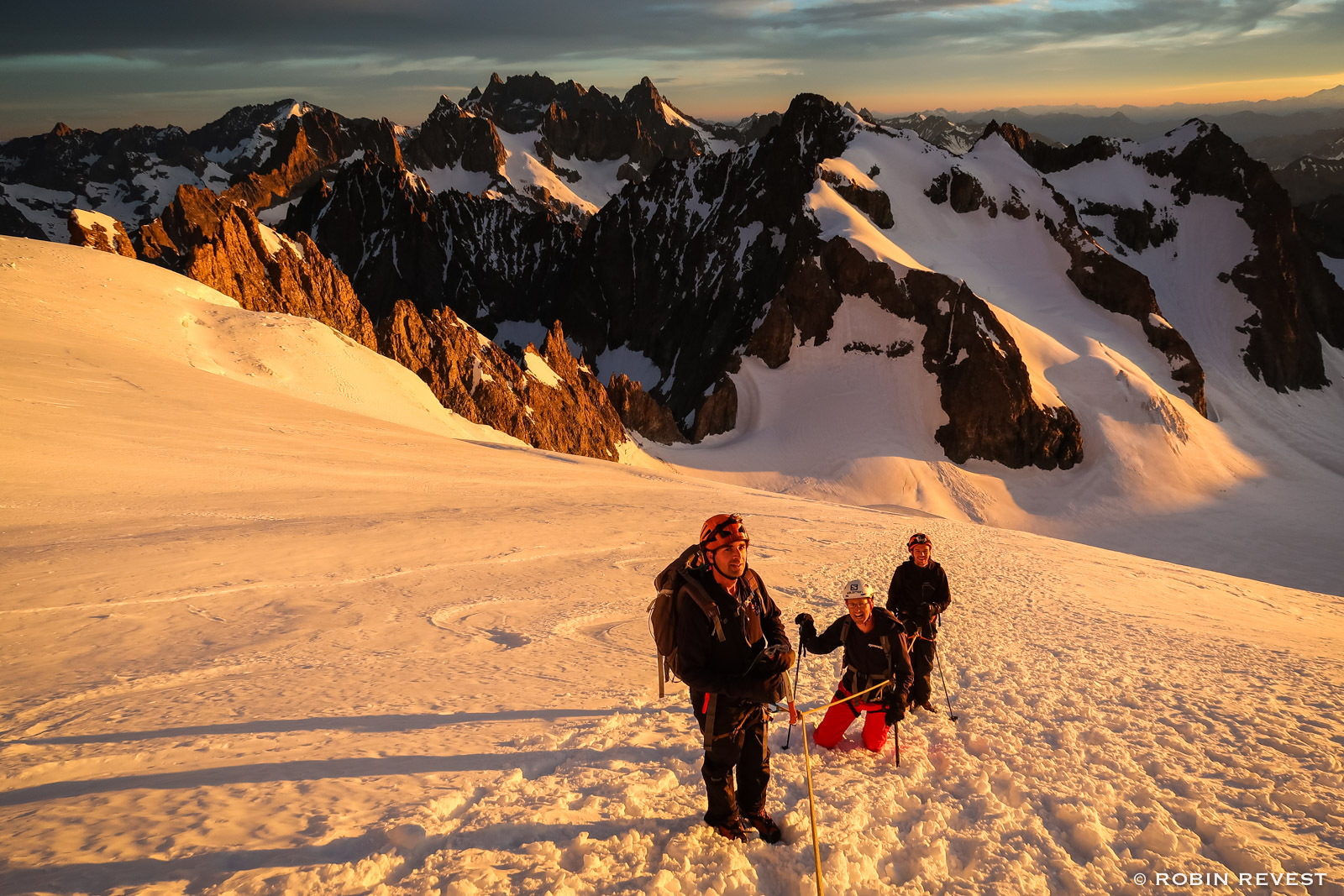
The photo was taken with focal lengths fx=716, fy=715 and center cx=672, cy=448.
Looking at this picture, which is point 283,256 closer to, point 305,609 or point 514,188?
point 305,609

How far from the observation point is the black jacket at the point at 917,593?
7730 mm

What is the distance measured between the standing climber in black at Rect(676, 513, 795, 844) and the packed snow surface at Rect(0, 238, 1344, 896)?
2.76ft

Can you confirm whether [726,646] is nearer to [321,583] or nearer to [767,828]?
[767,828]

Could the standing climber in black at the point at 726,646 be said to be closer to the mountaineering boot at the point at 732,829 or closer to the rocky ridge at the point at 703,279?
the mountaineering boot at the point at 732,829

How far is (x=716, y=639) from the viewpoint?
185 inches

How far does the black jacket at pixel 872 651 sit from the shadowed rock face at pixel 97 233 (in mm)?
59274

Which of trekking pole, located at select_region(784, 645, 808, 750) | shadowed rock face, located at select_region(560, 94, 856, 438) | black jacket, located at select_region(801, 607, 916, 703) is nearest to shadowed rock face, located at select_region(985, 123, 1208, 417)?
shadowed rock face, located at select_region(560, 94, 856, 438)

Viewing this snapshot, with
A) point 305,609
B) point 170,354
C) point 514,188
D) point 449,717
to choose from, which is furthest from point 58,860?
point 514,188

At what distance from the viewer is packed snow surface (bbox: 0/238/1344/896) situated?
15.5 ft

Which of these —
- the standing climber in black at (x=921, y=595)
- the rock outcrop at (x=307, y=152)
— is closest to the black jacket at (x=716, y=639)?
the standing climber in black at (x=921, y=595)

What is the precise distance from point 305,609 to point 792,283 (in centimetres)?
5984

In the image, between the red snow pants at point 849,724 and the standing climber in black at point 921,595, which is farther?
the standing climber in black at point 921,595

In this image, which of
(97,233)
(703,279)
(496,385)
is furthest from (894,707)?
(703,279)

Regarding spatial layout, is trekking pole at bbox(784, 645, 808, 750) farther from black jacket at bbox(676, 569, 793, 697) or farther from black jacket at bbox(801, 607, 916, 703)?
black jacket at bbox(676, 569, 793, 697)
